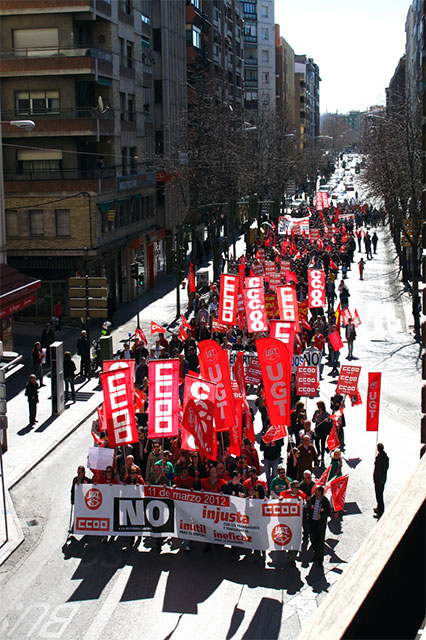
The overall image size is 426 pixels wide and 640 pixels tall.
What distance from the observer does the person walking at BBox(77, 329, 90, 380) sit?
27.8 metres

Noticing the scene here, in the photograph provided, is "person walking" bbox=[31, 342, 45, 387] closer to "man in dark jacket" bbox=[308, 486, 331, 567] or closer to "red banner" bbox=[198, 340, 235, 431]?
"red banner" bbox=[198, 340, 235, 431]

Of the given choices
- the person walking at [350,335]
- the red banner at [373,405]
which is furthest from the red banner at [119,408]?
the person walking at [350,335]

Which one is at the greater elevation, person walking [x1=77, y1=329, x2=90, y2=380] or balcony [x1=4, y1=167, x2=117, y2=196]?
balcony [x1=4, y1=167, x2=117, y2=196]

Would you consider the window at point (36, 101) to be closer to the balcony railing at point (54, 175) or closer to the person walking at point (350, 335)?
the balcony railing at point (54, 175)

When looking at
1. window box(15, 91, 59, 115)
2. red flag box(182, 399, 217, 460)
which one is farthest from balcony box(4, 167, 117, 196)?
red flag box(182, 399, 217, 460)

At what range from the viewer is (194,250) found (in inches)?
2377

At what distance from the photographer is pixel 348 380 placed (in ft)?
65.7

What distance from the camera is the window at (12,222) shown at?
38.9m

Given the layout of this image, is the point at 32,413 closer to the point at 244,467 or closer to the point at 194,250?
the point at 244,467

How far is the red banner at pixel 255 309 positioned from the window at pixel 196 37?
4878cm

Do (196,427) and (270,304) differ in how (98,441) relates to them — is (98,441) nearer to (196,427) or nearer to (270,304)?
(196,427)

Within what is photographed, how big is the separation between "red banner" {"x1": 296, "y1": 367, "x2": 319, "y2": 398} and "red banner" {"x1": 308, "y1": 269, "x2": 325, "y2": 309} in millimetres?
10950

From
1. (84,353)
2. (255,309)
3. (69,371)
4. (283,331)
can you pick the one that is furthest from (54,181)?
(283,331)

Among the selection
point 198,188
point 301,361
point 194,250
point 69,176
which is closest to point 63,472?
point 301,361
